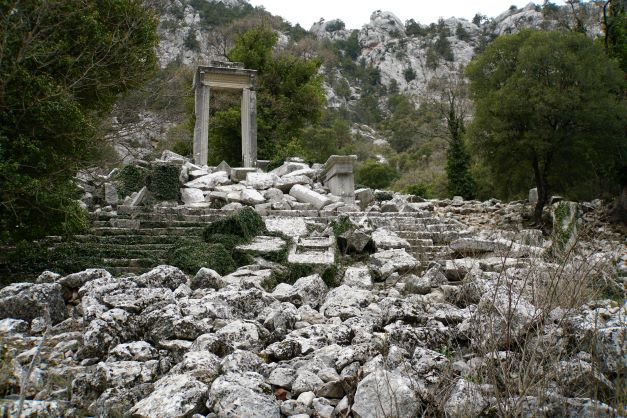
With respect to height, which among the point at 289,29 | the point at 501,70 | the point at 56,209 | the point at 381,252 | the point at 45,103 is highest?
the point at 289,29

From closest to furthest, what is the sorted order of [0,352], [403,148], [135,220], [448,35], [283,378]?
1. [283,378]
2. [0,352]
3. [135,220]
4. [403,148]
5. [448,35]

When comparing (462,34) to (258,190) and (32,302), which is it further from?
(32,302)

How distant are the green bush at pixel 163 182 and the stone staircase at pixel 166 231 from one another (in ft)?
4.20

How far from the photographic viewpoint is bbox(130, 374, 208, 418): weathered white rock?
2787mm

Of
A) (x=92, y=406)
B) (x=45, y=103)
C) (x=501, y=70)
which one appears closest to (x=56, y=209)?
(x=45, y=103)

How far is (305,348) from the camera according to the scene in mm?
3666

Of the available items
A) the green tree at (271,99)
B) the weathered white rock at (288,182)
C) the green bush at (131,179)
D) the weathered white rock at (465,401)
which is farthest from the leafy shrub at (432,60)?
the weathered white rock at (465,401)

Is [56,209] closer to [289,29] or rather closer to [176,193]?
[176,193]

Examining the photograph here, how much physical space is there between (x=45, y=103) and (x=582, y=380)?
675cm

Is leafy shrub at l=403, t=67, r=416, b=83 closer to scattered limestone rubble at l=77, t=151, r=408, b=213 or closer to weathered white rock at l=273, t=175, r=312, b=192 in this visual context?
scattered limestone rubble at l=77, t=151, r=408, b=213

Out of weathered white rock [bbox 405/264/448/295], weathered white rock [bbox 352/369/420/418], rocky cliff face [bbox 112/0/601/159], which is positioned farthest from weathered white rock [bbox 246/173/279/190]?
rocky cliff face [bbox 112/0/601/159]

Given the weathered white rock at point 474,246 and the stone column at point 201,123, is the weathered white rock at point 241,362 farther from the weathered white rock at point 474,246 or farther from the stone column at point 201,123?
the stone column at point 201,123

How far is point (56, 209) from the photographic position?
21.6 ft

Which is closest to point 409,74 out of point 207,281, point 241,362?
point 207,281
